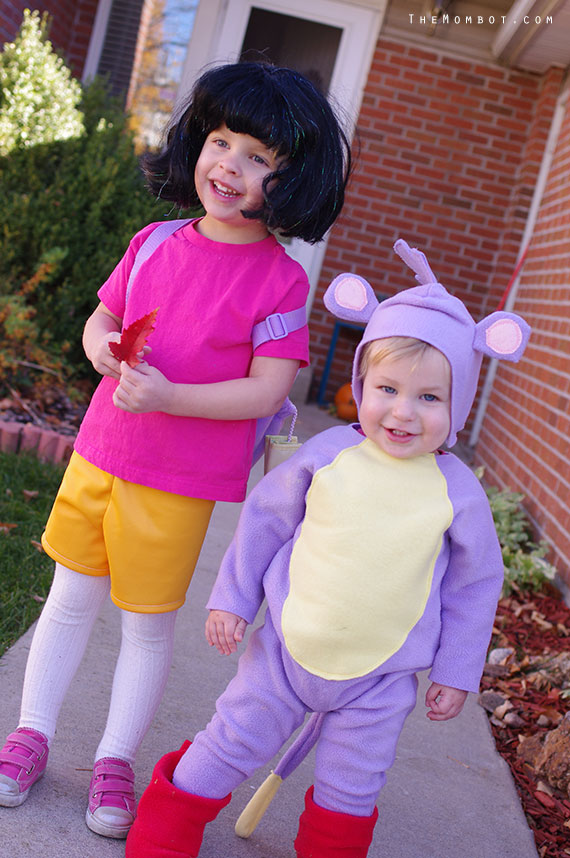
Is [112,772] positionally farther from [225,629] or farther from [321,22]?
[321,22]

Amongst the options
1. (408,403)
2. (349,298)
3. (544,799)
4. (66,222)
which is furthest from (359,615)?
(66,222)

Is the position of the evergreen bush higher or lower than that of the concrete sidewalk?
higher

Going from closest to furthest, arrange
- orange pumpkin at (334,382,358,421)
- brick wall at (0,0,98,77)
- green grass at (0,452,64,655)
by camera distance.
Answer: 1. green grass at (0,452,64,655)
2. orange pumpkin at (334,382,358,421)
3. brick wall at (0,0,98,77)

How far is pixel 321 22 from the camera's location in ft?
24.6

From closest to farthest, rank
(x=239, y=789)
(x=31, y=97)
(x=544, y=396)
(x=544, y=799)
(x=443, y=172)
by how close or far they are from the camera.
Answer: (x=239, y=789)
(x=544, y=799)
(x=544, y=396)
(x=31, y=97)
(x=443, y=172)

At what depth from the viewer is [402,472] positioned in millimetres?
1751

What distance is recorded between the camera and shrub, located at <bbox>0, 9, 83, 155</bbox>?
4.98 m

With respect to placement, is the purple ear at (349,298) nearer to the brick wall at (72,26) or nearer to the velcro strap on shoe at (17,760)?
the velcro strap on shoe at (17,760)

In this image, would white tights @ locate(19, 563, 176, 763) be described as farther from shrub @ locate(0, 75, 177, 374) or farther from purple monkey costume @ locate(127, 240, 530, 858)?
shrub @ locate(0, 75, 177, 374)

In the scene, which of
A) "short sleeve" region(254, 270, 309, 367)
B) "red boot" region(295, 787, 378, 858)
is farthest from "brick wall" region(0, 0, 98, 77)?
"red boot" region(295, 787, 378, 858)

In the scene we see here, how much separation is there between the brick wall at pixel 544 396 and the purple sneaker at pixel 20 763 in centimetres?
257

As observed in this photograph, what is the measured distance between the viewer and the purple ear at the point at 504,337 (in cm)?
174

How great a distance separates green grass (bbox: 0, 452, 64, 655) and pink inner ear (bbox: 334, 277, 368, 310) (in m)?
1.44

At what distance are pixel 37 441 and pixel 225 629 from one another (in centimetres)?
259
